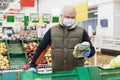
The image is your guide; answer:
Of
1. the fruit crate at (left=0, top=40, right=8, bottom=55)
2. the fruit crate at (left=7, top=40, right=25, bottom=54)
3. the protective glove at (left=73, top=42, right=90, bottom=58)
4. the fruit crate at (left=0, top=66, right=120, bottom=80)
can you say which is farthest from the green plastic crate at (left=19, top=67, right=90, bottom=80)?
the fruit crate at (left=7, top=40, right=25, bottom=54)

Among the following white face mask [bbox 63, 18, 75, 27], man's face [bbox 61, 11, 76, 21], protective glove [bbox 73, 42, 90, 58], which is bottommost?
protective glove [bbox 73, 42, 90, 58]

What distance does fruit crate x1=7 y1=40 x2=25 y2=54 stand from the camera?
5.27m

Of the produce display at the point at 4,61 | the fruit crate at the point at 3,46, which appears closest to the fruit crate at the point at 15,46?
the fruit crate at the point at 3,46

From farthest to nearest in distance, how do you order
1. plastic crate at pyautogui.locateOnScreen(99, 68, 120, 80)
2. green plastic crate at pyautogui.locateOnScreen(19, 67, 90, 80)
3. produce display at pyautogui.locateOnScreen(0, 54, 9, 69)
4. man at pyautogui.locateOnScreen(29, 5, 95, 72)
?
produce display at pyautogui.locateOnScreen(0, 54, 9, 69), man at pyautogui.locateOnScreen(29, 5, 95, 72), plastic crate at pyautogui.locateOnScreen(99, 68, 120, 80), green plastic crate at pyautogui.locateOnScreen(19, 67, 90, 80)

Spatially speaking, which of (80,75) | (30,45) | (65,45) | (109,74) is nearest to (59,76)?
(80,75)

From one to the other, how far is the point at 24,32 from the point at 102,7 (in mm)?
8246

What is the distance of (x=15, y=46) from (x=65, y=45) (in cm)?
322

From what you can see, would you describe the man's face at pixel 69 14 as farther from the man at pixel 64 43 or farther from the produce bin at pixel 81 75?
the produce bin at pixel 81 75

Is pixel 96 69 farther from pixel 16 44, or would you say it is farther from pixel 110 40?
pixel 110 40

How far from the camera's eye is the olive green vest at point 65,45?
2424mm

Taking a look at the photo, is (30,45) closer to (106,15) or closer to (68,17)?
(68,17)

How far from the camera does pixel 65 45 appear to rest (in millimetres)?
2426

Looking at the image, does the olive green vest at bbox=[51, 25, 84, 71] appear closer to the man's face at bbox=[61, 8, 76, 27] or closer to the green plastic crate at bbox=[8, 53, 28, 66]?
the man's face at bbox=[61, 8, 76, 27]

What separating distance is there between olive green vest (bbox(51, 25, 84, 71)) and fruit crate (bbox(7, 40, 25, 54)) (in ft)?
9.46
